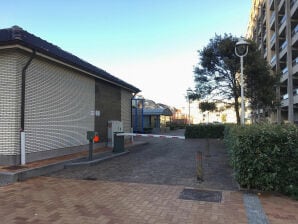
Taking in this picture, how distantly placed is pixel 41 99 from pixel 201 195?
662cm

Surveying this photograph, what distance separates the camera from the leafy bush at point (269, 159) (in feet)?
22.9

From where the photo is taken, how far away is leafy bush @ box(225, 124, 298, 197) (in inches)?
275

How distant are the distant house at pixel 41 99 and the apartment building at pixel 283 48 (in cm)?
1565

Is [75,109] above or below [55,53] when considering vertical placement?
below

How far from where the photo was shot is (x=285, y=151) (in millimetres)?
7004

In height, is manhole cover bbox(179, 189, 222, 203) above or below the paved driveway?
below

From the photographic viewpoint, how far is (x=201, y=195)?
7.08 metres

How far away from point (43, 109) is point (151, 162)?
452cm

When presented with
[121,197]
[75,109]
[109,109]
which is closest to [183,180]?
[121,197]

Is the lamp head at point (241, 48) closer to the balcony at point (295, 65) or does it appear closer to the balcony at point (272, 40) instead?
the balcony at point (295, 65)

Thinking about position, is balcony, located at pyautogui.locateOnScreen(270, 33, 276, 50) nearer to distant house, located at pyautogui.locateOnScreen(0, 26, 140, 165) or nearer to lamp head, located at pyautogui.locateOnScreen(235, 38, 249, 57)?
distant house, located at pyautogui.locateOnScreen(0, 26, 140, 165)

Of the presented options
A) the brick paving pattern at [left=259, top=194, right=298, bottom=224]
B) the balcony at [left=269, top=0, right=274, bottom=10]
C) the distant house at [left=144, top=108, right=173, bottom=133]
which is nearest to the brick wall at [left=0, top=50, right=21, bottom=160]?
the brick paving pattern at [left=259, top=194, right=298, bottom=224]

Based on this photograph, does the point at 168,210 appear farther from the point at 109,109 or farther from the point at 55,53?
the point at 109,109

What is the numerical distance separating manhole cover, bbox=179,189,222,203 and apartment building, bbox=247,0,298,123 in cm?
1772
